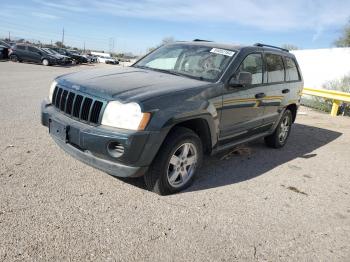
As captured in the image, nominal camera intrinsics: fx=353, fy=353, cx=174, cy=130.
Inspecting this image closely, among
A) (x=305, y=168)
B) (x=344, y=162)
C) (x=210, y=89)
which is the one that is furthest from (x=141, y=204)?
(x=344, y=162)

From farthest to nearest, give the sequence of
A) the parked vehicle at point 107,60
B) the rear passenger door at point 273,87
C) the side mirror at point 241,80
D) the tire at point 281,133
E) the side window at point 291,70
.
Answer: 1. the parked vehicle at point 107,60
2. the tire at point 281,133
3. the side window at point 291,70
4. the rear passenger door at point 273,87
5. the side mirror at point 241,80

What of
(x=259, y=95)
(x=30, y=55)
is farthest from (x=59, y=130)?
(x=30, y=55)

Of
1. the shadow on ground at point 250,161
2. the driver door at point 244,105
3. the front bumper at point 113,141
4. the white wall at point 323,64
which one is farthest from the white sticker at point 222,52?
the white wall at point 323,64

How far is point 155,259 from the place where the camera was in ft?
9.54

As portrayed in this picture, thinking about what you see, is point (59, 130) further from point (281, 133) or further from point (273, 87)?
point (281, 133)

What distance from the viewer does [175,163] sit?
159 inches

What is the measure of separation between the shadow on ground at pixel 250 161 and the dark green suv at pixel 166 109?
1.33ft

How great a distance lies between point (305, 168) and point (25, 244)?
14.7 feet

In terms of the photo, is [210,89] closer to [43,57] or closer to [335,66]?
[335,66]

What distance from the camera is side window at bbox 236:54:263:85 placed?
489 centimetres

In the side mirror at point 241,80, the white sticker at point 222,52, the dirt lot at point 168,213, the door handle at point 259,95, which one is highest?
the white sticker at point 222,52

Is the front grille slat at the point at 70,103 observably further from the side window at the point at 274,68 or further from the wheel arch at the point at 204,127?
the side window at the point at 274,68

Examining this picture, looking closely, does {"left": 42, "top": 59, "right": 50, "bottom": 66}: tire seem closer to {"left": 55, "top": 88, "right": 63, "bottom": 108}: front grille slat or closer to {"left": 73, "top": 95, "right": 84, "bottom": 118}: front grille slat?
{"left": 55, "top": 88, "right": 63, "bottom": 108}: front grille slat

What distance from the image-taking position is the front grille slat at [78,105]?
3.63m
